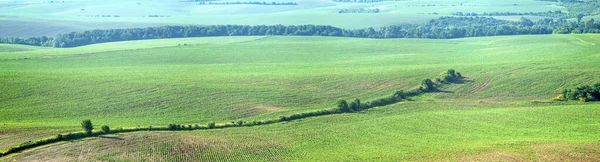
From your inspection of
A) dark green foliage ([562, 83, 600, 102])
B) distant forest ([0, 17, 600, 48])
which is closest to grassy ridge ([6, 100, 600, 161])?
dark green foliage ([562, 83, 600, 102])

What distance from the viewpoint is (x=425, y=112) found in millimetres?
72000

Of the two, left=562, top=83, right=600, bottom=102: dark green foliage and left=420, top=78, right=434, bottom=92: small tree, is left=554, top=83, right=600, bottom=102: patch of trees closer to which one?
left=562, top=83, right=600, bottom=102: dark green foliage

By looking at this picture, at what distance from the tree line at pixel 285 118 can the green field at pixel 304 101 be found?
1598 millimetres

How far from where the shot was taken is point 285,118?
69.1 m

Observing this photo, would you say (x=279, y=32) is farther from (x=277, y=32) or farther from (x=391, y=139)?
(x=391, y=139)

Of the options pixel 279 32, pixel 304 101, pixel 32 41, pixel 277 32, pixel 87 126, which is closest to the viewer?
pixel 87 126

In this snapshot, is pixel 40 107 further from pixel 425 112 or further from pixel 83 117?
pixel 425 112

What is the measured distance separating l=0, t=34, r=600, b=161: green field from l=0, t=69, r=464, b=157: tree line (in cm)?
160

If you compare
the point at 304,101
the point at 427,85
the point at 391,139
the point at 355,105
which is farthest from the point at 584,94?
the point at 304,101

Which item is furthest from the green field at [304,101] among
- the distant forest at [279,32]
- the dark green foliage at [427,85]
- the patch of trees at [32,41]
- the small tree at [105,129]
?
the distant forest at [279,32]

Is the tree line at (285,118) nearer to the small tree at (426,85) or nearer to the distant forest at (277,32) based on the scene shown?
the small tree at (426,85)

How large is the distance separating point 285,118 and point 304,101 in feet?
32.6

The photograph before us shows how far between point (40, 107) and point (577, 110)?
57.0 metres

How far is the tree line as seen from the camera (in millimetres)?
57312
